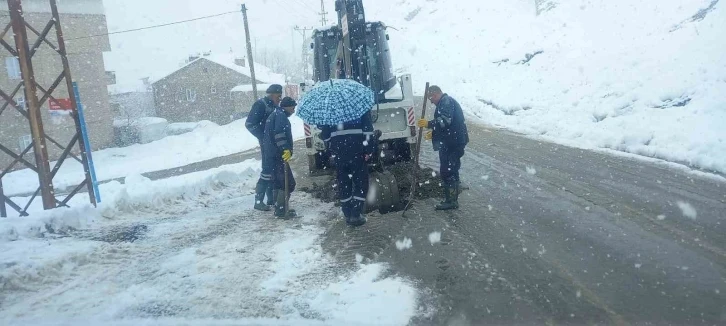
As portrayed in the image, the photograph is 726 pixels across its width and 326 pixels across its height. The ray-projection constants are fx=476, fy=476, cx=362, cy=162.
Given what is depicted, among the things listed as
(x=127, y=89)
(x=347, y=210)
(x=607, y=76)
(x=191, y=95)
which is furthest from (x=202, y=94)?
(x=347, y=210)

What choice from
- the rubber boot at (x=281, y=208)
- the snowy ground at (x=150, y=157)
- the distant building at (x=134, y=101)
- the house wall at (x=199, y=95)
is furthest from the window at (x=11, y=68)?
the rubber boot at (x=281, y=208)

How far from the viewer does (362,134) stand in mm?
6391

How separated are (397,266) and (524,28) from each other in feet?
130

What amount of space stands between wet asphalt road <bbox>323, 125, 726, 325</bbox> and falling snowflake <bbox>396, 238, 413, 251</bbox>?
0.25 feet

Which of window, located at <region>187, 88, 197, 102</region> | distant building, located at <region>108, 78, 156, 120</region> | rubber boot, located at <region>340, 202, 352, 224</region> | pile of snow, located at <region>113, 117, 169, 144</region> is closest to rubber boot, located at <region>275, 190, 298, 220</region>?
rubber boot, located at <region>340, 202, 352, 224</region>

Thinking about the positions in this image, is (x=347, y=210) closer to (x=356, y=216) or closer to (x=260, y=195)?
(x=356, y=216)

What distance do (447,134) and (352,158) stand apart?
1441mm

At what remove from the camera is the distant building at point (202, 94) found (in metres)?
45.5

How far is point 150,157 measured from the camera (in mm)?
29781

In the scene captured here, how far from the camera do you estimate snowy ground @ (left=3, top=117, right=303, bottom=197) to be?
22134mm

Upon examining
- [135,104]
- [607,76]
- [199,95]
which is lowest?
[607,76]

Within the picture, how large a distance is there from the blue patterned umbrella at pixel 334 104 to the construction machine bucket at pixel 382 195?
1.24 meters

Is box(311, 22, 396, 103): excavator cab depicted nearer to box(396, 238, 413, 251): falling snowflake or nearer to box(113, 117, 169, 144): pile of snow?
box(396, 238, 413, 251): falling snowflake

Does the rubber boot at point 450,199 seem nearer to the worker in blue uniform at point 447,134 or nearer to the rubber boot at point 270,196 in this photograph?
the worker in blue uniform at point 447,134
